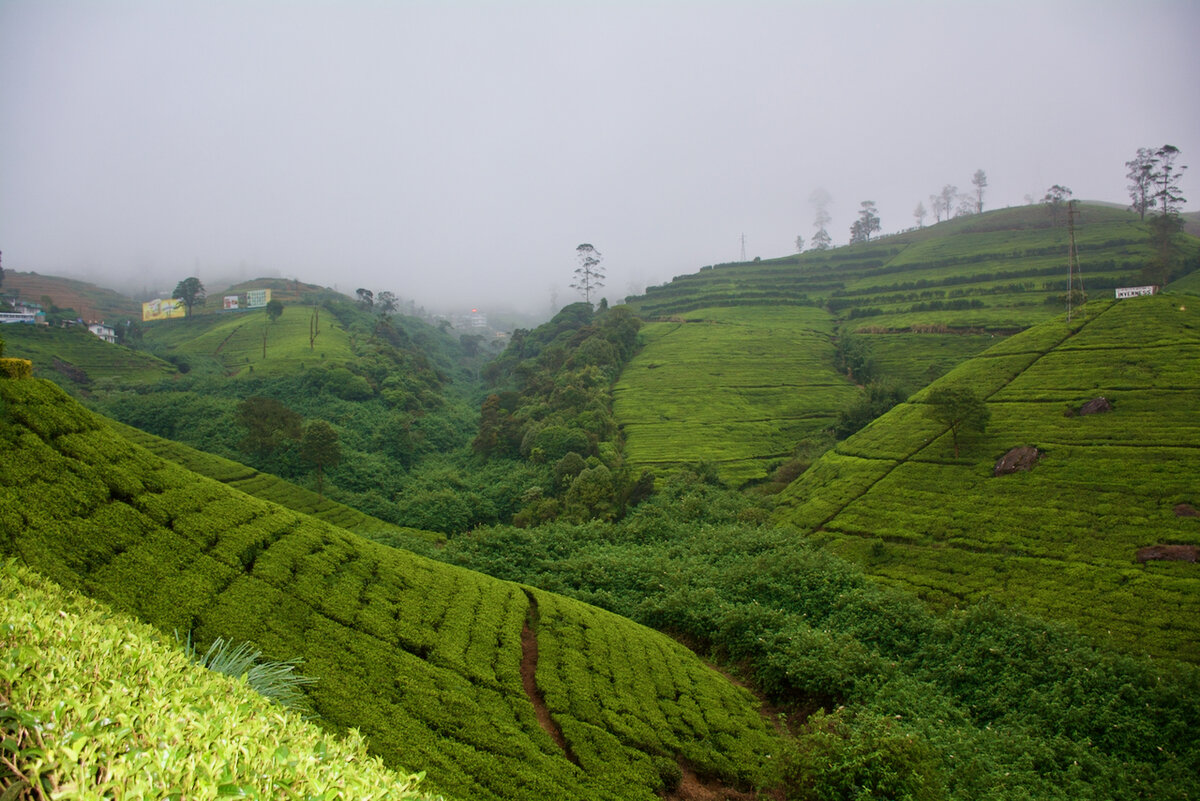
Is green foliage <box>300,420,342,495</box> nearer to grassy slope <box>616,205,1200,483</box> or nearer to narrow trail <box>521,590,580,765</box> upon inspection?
grassy slope <box>616,205,1200,483</box>

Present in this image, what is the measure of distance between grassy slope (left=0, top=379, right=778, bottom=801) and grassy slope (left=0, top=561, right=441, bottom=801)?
4.89 m

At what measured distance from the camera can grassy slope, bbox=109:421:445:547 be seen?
32.0 metres

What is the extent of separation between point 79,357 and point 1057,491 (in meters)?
75.4

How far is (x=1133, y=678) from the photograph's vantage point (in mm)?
13664

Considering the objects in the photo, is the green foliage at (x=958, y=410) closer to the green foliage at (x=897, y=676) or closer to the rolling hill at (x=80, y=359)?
the green foliage at (x=897, y=676)

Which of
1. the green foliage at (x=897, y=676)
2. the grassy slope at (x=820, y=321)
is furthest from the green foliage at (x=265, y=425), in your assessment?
the grassy slope at (x=820, y=321)

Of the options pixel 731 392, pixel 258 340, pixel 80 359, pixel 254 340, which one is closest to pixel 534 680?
pixel 731 392

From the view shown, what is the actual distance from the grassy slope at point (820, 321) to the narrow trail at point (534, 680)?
25.9 meters

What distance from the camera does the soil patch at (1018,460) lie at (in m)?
26.3

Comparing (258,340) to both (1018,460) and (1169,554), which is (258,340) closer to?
(1018,460)

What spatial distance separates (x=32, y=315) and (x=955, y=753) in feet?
281

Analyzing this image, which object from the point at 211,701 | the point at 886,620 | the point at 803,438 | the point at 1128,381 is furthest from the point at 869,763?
the point at 803,438

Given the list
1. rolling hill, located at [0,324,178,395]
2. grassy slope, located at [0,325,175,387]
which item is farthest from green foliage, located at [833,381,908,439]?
grassy slope, located at [0,325,175,387]

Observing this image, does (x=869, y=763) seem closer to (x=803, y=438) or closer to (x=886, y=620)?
(x=886, y=620)
